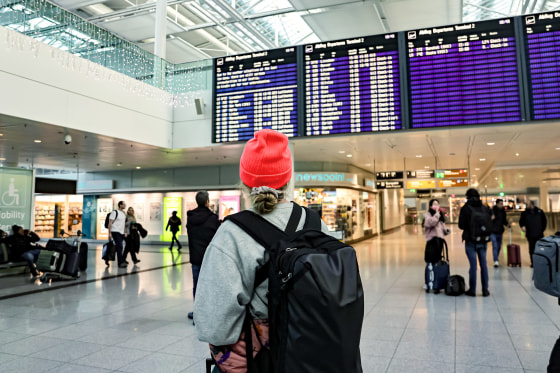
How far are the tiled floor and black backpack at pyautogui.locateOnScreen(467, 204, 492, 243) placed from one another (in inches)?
35.4

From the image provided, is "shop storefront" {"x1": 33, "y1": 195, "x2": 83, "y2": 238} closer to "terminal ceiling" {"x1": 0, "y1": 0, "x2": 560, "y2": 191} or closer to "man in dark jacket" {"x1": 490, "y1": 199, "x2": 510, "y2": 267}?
"terminal ceiling" {"x1": 0, "y1": 0, "x2": 560, "y2": 191}

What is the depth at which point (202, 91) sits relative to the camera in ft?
31.5

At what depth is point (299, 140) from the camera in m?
8.80

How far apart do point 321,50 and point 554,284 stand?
6.65 m

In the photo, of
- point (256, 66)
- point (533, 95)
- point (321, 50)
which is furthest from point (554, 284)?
point (256, 66)

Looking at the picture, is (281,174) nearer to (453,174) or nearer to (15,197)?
(15,197)

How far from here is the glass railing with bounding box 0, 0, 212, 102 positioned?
22.8 ft

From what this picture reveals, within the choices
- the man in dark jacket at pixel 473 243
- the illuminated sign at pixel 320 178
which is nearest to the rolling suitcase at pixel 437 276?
the man in dark jacket at pixel 473 243

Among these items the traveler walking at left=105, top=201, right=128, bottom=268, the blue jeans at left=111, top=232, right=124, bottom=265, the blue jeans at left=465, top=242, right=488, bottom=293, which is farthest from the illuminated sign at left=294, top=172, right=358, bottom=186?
the blue jeans at left=465, top=242, right=488, bottom=293

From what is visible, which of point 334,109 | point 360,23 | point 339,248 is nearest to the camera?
point 339,248

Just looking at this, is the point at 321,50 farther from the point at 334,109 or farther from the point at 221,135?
the point at 221,135

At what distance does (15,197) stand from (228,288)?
36.2ft

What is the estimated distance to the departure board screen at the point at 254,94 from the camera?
27.0ft

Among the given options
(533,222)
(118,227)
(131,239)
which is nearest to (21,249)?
(118,227)
